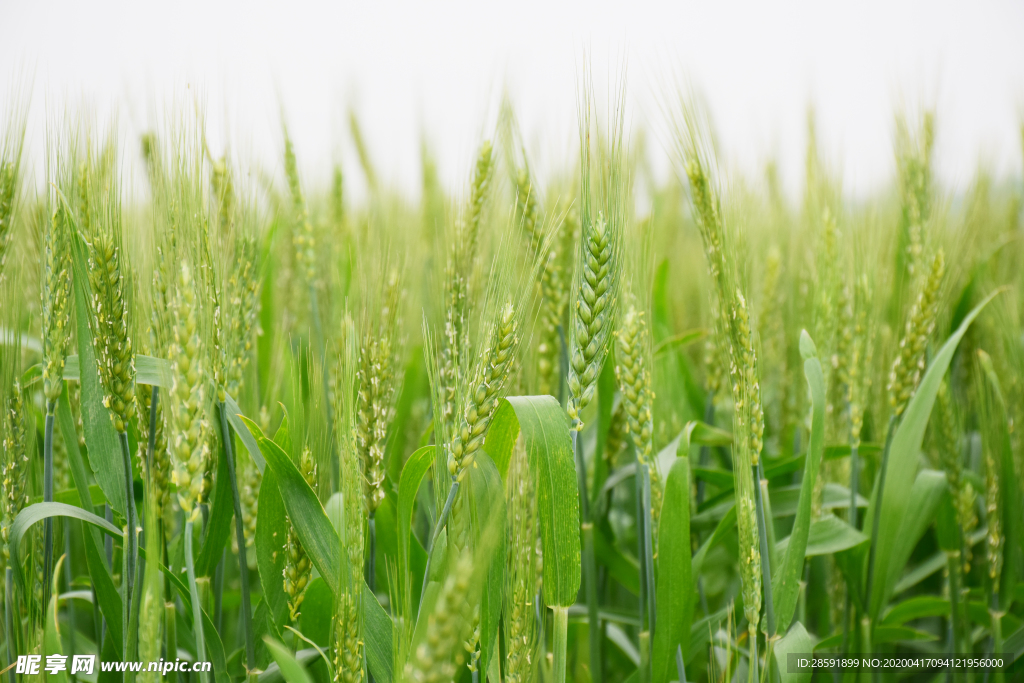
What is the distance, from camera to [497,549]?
28.9 inches

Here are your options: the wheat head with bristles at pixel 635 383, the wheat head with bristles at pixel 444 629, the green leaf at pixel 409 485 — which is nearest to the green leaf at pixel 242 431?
the green leaf at pixel 409 485

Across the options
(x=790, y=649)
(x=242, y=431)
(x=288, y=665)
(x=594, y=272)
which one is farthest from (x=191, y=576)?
(x=790, y=649)

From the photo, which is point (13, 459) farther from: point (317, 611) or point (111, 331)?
point (317, 611)

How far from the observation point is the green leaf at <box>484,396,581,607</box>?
712 millimetres

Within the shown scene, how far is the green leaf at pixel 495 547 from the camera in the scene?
2.39 feet

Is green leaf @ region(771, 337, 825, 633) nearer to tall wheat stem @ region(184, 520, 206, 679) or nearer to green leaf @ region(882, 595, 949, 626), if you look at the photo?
green leaf @ region(882, 595, 949, 626)

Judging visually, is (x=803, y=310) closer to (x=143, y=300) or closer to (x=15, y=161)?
(x=143, y=300)

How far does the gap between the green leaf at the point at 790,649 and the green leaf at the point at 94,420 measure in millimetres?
983

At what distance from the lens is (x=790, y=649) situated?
906 millimetres

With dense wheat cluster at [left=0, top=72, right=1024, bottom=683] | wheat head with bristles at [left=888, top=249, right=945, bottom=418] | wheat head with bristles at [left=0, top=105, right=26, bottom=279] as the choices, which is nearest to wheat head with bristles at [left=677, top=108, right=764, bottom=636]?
dense wheat cluster at [left=0, top=72, right=1024, bottom=683]

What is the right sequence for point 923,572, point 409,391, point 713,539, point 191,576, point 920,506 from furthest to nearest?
point 409,391, point 923,572, point 920,506, point 713,539, point 191,576

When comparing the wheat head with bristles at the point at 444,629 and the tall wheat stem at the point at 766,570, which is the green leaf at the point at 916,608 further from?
the wheat head with bristles at the point at 444,629

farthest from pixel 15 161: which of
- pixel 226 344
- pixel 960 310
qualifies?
pixel 960 310

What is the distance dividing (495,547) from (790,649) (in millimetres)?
540
